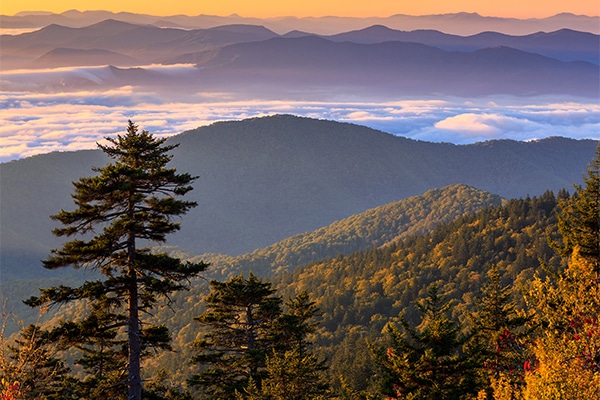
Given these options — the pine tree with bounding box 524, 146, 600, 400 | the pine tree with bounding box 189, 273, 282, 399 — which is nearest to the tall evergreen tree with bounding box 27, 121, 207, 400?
the pine tree with bounding box 189, 273, 282, 399

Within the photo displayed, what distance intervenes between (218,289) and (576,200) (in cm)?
2309

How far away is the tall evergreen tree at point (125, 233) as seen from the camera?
30.5 m

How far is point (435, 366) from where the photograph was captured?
34344 mm

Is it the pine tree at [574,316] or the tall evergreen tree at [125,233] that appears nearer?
the pine tree at [574,316]

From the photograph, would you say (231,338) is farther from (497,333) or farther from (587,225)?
(587,225)

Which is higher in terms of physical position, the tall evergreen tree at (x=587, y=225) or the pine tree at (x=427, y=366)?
the tall evergreen tree at (x=587, y=225)

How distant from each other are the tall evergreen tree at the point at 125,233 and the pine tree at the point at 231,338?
36.2 ft

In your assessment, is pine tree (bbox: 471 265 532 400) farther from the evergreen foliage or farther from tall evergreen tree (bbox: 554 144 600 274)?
the evergreen foliage

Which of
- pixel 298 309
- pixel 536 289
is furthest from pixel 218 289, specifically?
pixel 536 289

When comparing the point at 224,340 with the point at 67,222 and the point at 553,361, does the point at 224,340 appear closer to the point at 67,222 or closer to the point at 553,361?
the point at 67,222

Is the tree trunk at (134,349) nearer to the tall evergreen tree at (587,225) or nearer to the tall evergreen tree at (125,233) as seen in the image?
the tall evergreen tree at (125,233)

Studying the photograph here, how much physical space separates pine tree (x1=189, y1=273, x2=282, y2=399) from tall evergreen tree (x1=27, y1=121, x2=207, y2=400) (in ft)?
36.2

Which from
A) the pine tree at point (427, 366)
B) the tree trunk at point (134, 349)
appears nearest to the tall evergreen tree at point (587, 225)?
the pine tree at point (427, 366)

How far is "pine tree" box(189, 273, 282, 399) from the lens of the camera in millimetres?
43625
